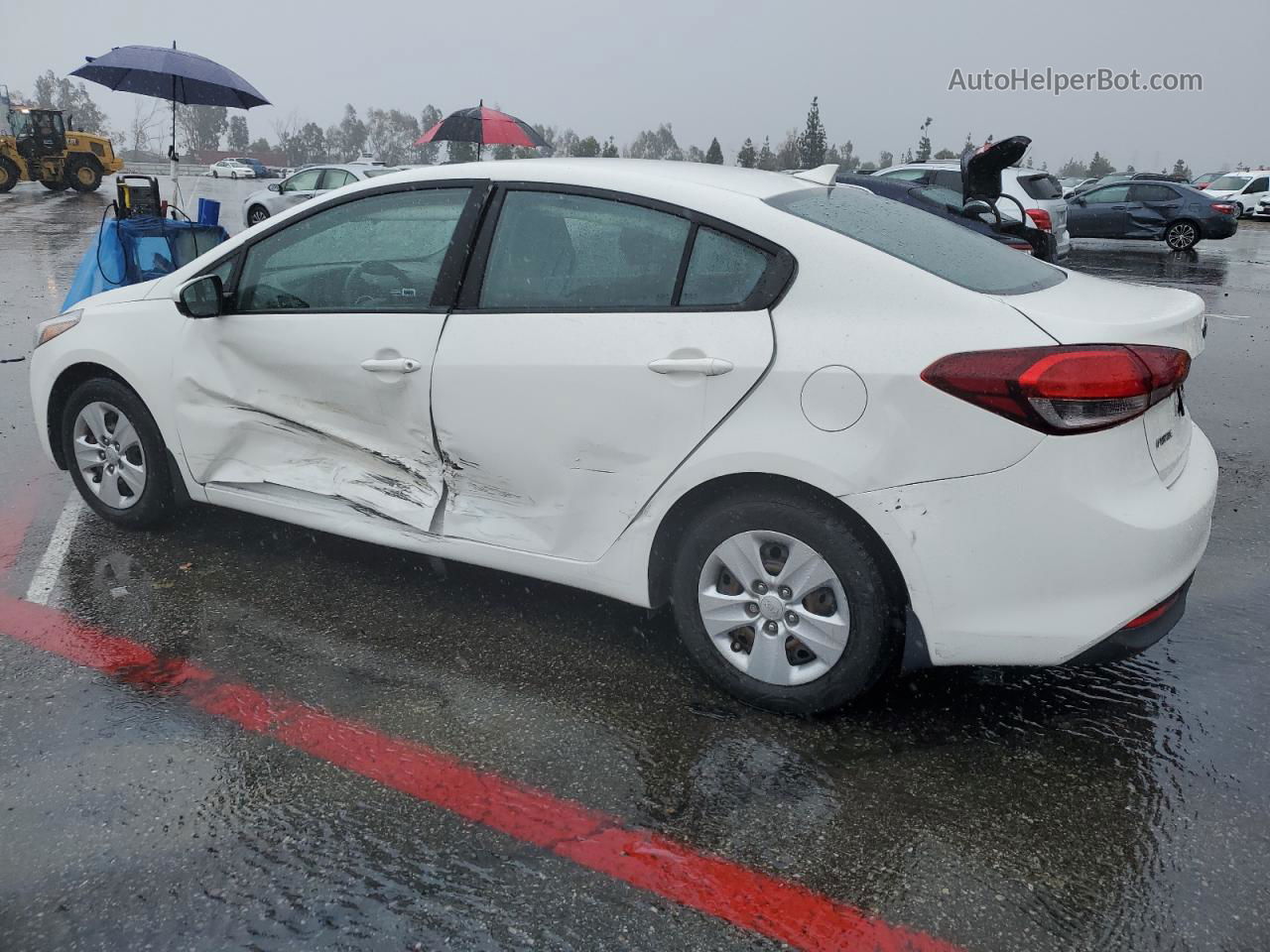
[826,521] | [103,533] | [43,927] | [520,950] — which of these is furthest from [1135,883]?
[103,533]

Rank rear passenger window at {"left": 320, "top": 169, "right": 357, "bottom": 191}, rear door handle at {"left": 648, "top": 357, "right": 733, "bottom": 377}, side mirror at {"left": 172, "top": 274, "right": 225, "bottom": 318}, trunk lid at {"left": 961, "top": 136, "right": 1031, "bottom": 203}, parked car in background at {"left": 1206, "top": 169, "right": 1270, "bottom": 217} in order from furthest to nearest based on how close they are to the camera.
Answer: parked car in background at {"left": 1206, "top": 169, "right": 1270, "bottom": 217} → rear passenger window at {"left": 320, "top": 169, "right": 357, "bottom": 191} → trunk lid at {"left": 961, "top": 136, "right": 1031, "bottom": 203} → side mirror at {"left": 172, "top": 274, "right": 225, "bottom": 318} → rear door handle at {"left": 648, "top": 357, "right": 733, "bottom": 377}

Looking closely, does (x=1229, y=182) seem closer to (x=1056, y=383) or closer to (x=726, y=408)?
(x=1056, y=383)

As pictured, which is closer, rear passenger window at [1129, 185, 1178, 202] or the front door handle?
the front door handle

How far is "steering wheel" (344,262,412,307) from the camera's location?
3516 mm

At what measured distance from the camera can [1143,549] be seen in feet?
8.22

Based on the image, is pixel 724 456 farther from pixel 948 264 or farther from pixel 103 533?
pixel 103 533

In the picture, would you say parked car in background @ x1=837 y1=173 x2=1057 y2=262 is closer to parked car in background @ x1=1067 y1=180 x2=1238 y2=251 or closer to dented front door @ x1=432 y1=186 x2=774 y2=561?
dented front door @ x1=432 y1=186 x2=774 y2=561

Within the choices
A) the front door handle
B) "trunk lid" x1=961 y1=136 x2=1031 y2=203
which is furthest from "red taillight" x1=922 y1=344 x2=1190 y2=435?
"trunk lid" x1=961 y1=136 x2=1031 y2=203

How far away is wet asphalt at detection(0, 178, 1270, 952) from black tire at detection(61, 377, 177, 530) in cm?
24

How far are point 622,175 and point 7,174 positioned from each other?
3590 cm

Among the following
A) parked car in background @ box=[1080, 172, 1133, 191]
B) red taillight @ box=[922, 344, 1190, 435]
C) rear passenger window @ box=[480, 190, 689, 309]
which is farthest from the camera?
parked car in background @ box=[1080, 172, 1133, 191]

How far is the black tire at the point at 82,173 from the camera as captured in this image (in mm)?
32906

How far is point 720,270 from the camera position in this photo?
2.89m

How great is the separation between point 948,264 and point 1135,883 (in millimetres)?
1615
